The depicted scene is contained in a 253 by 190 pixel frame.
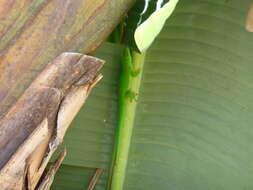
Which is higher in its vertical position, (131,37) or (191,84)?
(131,37)

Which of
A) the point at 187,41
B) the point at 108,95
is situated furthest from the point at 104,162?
the point at 187,41

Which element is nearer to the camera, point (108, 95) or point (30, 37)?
Result: point (30, 37)

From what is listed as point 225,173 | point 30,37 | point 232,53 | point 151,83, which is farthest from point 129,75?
point 30,37

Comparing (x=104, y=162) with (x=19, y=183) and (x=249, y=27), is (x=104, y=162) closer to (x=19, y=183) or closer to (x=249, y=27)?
(x=249, y=27)

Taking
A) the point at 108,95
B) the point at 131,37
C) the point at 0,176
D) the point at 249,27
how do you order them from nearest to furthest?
1. the point at 0,176
2. the point at 249,27
3. the point at 131,37
4. the point at 108,95

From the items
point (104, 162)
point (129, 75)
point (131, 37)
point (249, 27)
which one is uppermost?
point (249, 27)

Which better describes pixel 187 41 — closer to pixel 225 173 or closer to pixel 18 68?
pixel 225 173

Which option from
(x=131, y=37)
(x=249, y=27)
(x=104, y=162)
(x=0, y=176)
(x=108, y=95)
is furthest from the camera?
(x=104, y=162)
